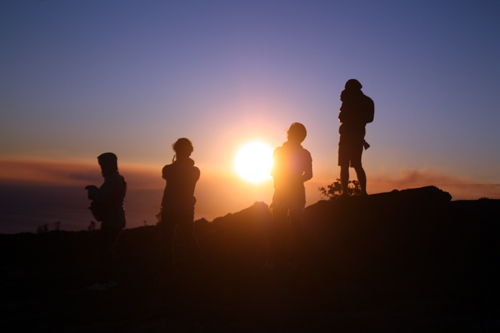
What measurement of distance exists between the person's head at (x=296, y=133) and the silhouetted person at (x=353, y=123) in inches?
96.2

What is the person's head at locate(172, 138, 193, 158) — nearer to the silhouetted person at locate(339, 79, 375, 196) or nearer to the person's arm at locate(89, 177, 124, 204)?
the person's arm at locate(89, 177, 124, 204)

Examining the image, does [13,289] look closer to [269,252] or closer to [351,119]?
[269,252]

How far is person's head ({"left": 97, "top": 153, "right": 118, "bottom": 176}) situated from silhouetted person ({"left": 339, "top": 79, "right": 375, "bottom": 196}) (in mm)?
4683

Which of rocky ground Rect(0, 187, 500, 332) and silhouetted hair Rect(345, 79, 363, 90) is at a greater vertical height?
silhouetted hair Rect(345, 79, 363, 90)

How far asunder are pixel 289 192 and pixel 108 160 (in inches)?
114

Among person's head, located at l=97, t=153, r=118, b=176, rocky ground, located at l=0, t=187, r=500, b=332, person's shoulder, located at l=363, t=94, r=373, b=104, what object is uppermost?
person's shoulder, located at l=363, t=94, r=373, b=104

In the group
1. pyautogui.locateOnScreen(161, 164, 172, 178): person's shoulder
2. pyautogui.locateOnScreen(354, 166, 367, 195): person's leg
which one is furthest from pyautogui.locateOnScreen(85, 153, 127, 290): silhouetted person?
pyautogui.locateOnScreen(354, 166, 367, 195): person's leg

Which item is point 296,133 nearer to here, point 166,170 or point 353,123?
point 166,170

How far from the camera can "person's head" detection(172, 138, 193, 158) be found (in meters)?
6.14

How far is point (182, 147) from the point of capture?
6.14m

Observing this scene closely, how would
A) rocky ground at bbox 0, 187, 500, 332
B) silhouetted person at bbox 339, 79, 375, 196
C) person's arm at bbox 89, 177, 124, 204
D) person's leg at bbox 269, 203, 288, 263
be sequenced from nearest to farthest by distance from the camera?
rocky ground at bbox 0, 187, 500, 332 → person's arm at bbox 89, 177, 124, 204 → person's leg at bbox 269, 203, 288, 263 → silhouetted person at bbox 339, 79, 375, 196

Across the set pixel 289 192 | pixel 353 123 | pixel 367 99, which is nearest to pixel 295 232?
pixel 289 192

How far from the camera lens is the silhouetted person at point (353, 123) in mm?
Answer: 8139

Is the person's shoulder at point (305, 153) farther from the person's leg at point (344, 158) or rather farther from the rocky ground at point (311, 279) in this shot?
the person's leg at point (344, 158)
